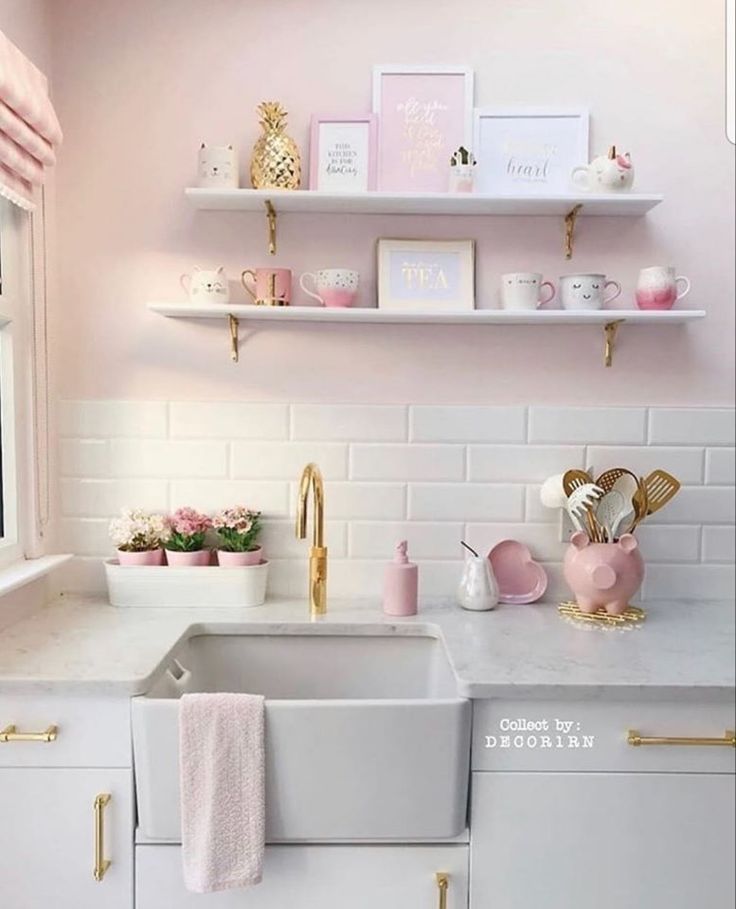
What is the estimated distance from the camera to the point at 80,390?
68.3 inches

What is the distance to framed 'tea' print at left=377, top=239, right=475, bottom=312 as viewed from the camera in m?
1.70

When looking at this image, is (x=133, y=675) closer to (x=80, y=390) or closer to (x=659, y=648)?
(x=80, y=390)

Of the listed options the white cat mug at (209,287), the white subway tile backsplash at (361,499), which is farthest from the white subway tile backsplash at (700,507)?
the white cat mug at (209,287)

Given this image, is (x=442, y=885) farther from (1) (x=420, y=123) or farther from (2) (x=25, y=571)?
(1) (x=420, y=123)

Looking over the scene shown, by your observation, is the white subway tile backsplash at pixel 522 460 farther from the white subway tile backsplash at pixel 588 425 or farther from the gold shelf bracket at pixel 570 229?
the gold shelf bracket at pixel 570 229

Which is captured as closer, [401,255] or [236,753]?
[236,753]

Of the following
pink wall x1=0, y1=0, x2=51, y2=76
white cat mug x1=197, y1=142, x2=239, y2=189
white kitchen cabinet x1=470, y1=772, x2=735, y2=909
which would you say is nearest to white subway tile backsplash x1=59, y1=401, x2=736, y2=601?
white cat mug x1=197, y1=142, x2=239, y2=189

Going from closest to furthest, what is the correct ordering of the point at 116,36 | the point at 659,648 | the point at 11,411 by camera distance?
the point at 659,648, the point at 11,411, the point at 116,36

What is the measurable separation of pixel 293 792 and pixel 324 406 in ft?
2.67

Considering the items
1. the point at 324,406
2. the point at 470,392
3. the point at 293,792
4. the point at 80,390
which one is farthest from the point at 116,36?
the point at 293,792

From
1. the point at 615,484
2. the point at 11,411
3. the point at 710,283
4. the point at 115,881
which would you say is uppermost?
the point at 710,283

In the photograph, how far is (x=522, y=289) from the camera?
5.30 ft

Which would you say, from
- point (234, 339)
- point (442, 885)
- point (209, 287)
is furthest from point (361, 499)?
point (442, 885)

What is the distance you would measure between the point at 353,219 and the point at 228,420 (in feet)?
1.67
